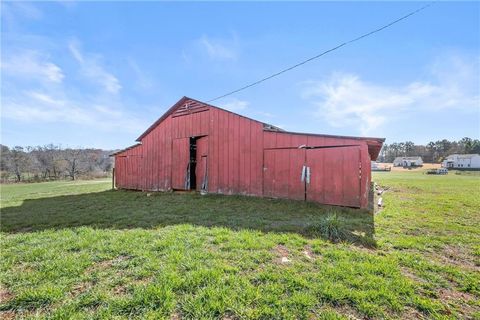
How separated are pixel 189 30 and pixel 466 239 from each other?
1070cm

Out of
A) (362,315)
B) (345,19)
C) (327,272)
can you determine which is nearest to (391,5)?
(345,19)

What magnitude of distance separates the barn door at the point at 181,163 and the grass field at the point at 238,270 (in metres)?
6.15

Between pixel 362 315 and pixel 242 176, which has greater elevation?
pixel 242 176

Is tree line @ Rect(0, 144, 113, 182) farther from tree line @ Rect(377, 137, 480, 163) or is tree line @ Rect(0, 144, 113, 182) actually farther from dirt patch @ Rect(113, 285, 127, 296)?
tree line @ Rect(377, 137, 480, 163)

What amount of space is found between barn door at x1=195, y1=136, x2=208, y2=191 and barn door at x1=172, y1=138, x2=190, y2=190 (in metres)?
0.58

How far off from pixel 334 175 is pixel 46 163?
4983 centimetres

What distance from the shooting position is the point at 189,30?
9258mm

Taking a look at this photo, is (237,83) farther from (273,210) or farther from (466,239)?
(466,239)

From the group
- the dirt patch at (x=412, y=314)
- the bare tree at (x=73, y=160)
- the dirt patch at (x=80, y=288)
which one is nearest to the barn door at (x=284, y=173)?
the dirt patch at (x=412, y=314)

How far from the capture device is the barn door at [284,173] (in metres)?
8.59

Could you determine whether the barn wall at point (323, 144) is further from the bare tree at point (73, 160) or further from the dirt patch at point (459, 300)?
the bare tree at point (73, 160)

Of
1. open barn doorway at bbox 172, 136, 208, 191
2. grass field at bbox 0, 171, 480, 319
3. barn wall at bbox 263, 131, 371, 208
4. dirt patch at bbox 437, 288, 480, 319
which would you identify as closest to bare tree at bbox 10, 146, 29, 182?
open barn doorway at bbox 172, 136, 208, 191

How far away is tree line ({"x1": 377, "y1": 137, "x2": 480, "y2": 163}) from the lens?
70.9 m

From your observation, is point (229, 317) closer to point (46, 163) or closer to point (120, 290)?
point (120, 290)
